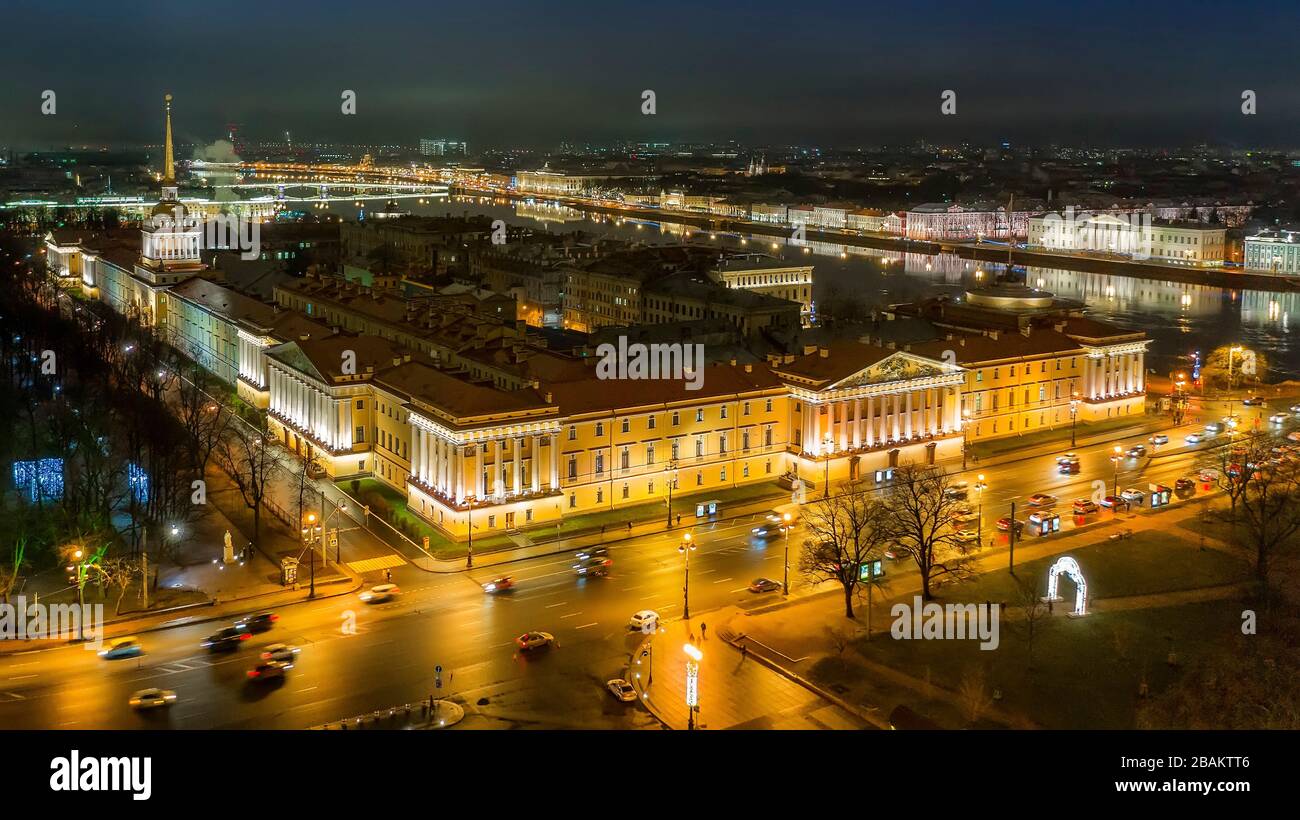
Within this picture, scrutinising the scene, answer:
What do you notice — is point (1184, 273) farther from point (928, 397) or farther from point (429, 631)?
point (429, 631)

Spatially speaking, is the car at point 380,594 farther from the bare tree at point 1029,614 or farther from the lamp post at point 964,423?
the lamp post at point 964,423

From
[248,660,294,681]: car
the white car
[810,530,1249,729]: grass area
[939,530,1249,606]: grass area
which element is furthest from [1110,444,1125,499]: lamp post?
[248,660,294,681]: car

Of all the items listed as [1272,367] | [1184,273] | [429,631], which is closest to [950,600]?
[429,631]

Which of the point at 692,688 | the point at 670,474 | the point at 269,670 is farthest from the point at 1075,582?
the point at 269,670

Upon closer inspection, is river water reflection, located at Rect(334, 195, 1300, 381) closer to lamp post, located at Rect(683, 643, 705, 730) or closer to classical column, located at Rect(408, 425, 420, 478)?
classical column, located at Rect(408, 425, 420, 478)

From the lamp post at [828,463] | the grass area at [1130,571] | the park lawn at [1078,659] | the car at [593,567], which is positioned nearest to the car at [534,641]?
the car at [593,567]

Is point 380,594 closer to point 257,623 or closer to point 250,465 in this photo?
point 257,623
